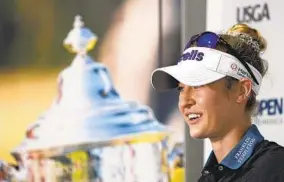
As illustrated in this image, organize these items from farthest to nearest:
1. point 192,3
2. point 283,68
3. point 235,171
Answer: point 192,3
point 283,68
point 235,171

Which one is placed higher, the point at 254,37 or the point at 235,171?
the point at 254,37

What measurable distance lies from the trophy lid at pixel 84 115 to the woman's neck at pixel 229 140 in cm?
119

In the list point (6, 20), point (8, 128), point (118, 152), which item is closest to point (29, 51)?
point (6, 20)

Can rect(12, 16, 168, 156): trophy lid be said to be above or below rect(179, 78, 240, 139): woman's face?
below

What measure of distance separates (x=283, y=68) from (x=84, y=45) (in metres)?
0.76

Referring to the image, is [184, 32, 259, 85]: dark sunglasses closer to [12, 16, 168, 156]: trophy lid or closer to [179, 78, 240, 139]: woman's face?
[179, 78, 240, 139]: woman's face

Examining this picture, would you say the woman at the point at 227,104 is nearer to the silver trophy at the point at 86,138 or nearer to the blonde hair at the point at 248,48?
the blonde hair at the point at 248,48

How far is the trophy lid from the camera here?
91.9 inches

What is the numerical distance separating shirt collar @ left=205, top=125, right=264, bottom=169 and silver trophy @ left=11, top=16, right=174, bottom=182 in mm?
1193

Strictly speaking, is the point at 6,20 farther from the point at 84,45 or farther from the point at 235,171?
the point at 235,171

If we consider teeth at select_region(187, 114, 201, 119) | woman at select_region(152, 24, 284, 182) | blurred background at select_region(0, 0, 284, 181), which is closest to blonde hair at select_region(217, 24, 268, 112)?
woman at select_region(152, 24, 284, 182)

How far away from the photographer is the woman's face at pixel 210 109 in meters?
1.12

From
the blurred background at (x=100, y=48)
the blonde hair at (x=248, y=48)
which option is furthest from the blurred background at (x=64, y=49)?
the blonde hair at (x=248, y=48)

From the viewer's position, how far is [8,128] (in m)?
2.32
